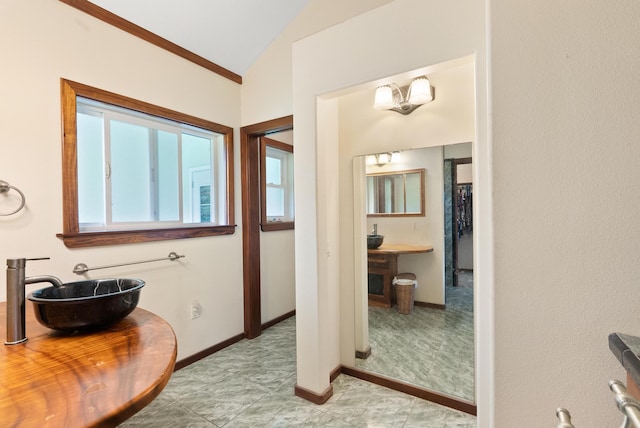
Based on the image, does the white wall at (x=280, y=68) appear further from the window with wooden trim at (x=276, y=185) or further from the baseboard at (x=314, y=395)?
the baseboard at (x=314, y=395)

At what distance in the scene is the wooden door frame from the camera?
276 cm

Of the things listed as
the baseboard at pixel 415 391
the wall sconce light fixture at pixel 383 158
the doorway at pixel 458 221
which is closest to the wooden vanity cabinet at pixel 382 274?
the doorway at pixel 458 221

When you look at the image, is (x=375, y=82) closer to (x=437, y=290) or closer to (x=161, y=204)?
(x=437, y=290)

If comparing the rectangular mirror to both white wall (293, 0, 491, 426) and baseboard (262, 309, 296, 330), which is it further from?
baseboard (262, 309, 296, 330)

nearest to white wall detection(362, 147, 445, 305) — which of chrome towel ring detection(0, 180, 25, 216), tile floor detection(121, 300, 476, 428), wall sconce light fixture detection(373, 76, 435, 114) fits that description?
wall sconce light fixture detection(373, 76, 435, 114)

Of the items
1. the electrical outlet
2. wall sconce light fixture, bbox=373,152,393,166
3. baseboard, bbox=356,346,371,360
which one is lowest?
baseboard, bbox=356,346,371,360

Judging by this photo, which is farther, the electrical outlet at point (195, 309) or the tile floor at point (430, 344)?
the electrical outlet at point (195, 309)

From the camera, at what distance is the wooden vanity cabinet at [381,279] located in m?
2.20

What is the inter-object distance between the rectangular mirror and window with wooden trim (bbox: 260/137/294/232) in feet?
4.47

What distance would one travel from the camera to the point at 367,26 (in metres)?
1.65

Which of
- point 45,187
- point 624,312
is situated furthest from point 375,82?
point 45,187

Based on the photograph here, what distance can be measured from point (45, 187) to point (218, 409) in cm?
165

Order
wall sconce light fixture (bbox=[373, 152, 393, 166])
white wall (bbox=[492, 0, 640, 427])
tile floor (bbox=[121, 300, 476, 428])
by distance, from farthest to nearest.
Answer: wall sconce light fixture (bbox=[373, 152, 393, 166]) < tile floor (bbox=[121, 300, 476, 428]) < white wall (bbox=[492, 0, 640, 427])

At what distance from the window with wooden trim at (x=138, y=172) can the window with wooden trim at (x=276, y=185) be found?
474 millimetres
